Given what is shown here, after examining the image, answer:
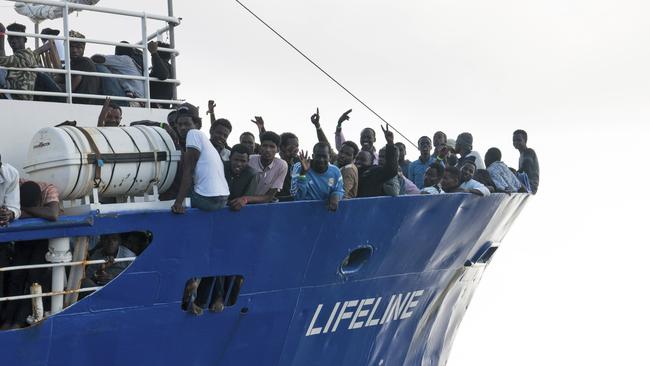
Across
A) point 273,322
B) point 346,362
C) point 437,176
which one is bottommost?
point 346,362

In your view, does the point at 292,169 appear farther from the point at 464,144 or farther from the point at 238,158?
the point at 464,144

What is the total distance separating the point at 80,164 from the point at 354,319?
454 cm

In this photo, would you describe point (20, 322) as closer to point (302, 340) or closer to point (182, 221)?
point (182, 221)

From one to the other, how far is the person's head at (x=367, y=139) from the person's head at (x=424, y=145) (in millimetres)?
1183

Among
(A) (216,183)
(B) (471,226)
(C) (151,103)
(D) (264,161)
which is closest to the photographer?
(A) (216,183)

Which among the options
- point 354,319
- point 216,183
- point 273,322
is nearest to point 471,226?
point 354,319

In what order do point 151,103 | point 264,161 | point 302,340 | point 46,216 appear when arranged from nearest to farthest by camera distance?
point 46,216, point 264,161, point 302,340, point 151,103

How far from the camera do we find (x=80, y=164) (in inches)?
420

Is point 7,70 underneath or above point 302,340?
above

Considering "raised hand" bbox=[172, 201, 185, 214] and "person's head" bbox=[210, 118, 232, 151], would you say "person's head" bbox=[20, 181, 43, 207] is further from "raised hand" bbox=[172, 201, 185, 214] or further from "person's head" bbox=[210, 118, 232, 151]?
"person's head" bbox=[210, 118, 232, 151]

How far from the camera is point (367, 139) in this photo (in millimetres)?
→ 14375

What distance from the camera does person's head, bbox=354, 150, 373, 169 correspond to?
13.6m

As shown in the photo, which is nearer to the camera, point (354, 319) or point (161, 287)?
point (161, 287)

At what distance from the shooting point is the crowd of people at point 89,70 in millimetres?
12344
